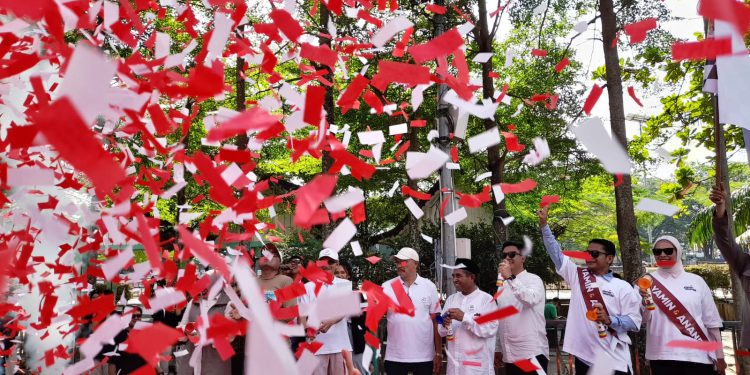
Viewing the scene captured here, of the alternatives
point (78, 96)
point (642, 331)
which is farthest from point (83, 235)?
point (642, 331)

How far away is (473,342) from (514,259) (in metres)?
0.83

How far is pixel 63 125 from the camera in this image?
124 cm

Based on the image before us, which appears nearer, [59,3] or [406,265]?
[59,3]

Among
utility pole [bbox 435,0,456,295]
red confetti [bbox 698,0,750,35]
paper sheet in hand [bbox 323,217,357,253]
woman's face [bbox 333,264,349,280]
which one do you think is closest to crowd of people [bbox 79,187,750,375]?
woman's face [bbox 333,264,349,280]

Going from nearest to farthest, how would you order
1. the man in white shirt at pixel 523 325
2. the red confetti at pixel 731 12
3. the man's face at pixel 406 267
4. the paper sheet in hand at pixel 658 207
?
Answer: the red confetti at pixel 731 12, the paper sheet in hand at pixel 658 207, the man in white shirt at pixel 523 325, the man's face at pixel 406 267

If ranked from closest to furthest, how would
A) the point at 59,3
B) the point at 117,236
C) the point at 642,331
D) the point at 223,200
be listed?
the point at 59,3, the point at 223,200, the point at 117,236, the point at 642,331

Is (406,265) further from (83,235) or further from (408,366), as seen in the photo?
(83,235)

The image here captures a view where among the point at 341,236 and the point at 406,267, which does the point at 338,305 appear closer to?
the point at 341,236

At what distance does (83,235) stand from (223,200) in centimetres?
143

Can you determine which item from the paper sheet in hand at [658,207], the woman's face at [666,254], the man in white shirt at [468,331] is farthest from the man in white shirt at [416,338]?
the paper sheet in hand at [658,207]

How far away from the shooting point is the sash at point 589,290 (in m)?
4.71

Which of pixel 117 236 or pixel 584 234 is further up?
pixel 584 234

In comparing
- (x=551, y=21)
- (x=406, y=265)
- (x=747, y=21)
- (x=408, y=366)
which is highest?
(x=551, y=21)

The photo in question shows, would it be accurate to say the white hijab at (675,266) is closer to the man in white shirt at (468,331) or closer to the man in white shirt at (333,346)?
the man in white shirt at (468,331)
